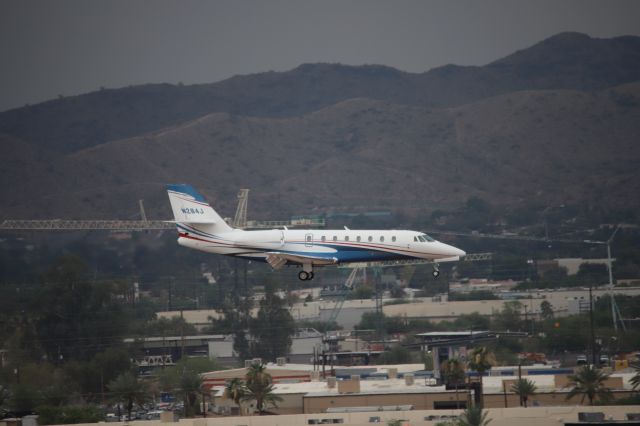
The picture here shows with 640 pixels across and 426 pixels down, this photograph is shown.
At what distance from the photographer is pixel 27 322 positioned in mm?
142250

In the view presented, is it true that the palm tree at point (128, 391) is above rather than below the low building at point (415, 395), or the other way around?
above

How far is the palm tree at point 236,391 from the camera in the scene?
280 feet

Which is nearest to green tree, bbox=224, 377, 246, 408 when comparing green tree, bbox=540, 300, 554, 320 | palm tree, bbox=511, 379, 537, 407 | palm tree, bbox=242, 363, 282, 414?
palm tree, bbox=242, 363, 282, 414

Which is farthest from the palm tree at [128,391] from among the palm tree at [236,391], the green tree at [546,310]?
the green tree at [546,310]

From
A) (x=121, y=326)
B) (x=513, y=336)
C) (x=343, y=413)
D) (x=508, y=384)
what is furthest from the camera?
(x=121, y=326)

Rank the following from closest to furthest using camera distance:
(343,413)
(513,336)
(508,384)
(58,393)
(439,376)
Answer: (343,413)
(508,384)
(439,376)
(58,393)
(513,336)

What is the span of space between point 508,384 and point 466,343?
1859 centimetres

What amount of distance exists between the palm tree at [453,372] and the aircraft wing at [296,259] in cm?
1244

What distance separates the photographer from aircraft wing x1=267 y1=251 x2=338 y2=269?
74.1 metres

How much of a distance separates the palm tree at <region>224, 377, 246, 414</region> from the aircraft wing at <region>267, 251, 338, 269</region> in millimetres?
14180

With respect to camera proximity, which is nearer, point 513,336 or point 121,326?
point 513,336

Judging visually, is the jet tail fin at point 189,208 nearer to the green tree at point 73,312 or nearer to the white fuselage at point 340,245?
the white fuselage at point 340,245

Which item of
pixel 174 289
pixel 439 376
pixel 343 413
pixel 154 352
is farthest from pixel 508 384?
pixel 174 289

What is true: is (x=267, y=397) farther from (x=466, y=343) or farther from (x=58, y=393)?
(x=58, y=393)
